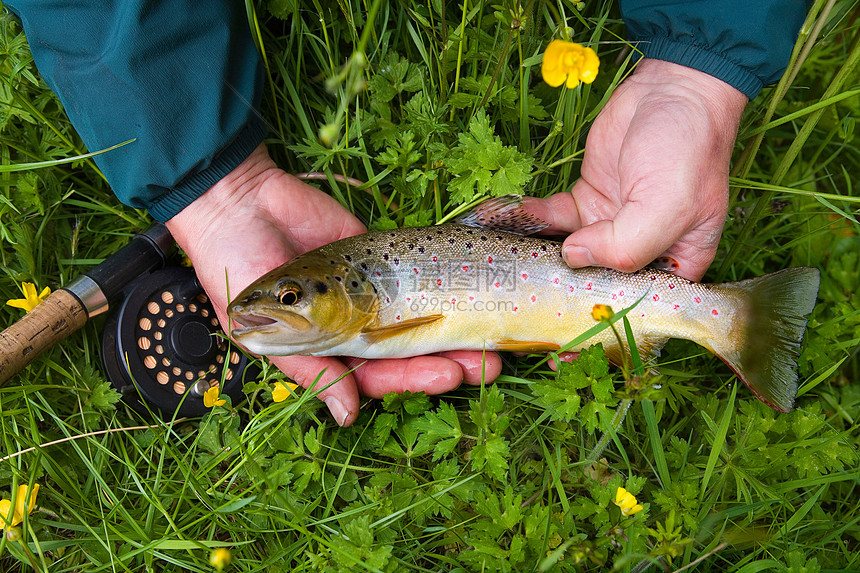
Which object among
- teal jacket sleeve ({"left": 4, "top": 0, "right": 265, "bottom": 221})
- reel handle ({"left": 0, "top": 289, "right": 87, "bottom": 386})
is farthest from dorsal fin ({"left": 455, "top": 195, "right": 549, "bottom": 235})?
reel handle ({"left": 0, "top": 289, "right": 87, "bottom": 386})

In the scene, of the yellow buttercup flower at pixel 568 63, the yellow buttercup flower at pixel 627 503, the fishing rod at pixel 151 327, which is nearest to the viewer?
the yellow buttercup flower at pixel 568 63

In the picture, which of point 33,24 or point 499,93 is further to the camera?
point 499,93

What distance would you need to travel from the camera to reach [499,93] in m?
3.07

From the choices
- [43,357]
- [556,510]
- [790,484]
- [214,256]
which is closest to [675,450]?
[790,484]

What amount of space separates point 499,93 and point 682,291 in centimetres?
Answer: 144

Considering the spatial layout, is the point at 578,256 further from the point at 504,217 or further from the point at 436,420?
the point at 436,420

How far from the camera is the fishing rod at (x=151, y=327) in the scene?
2879 millimetres

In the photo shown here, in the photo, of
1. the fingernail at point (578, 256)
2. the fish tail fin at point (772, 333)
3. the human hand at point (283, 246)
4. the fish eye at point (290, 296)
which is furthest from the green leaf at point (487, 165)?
the fish tail fin at point (772, 333)

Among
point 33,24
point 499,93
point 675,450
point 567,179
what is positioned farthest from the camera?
point 567,179

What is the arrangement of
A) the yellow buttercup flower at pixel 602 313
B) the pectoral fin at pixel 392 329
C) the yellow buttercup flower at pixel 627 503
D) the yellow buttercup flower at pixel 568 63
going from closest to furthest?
the yellow buttercup flower at pixel 602 313
the yellow buttercup flower at pixel 568 63
the yellow buttercup flower at pixel 627 503
the pectoral fin at pixel 392 329

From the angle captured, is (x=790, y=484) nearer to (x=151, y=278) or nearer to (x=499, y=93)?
(x=499, y=93)

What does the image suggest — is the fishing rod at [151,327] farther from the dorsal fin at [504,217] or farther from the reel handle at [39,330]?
the dorsal fin at [504,217]

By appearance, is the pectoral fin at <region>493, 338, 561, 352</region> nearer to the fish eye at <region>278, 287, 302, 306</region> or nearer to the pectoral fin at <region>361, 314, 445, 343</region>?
the pectoral fin at <region>361, 314, 445, 343</region>

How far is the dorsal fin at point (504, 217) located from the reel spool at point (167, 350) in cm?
147
